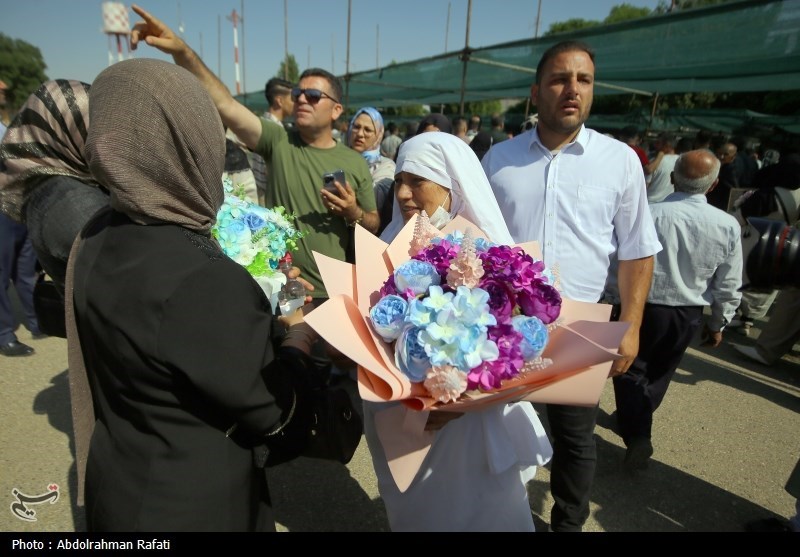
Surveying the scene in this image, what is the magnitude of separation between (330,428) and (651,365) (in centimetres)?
280

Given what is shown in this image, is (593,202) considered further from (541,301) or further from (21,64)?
Answer: (21,64)

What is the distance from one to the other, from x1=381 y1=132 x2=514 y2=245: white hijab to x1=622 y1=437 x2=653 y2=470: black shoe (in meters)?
2.05

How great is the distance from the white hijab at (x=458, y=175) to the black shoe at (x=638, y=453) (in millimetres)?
2048

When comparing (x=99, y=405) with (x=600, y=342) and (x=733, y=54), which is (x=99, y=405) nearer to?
(x=600, y=342)

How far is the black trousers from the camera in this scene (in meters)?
3.11

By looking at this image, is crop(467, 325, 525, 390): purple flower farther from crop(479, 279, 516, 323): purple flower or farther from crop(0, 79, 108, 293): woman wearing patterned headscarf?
crop(0, 79, 108, 293): woman wearing patterned headscarf

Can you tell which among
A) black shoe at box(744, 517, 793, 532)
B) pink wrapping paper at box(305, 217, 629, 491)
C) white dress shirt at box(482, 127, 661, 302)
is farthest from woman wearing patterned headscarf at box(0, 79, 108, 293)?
black shoe at box(744, 517, 793, 532)

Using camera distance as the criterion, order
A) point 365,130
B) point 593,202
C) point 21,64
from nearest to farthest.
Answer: point 593,202 < point 365,130 < point 21,64

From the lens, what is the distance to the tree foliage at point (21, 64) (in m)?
25.3

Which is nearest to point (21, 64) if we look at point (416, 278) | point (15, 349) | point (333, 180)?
point (15, 349)

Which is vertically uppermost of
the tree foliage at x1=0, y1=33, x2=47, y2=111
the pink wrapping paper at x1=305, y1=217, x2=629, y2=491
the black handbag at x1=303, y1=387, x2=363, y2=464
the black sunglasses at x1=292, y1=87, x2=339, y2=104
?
the tree foliage at x1=0, y1=33, x2=47, y2=111

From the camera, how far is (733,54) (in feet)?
17.3

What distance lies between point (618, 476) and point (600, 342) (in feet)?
7.80

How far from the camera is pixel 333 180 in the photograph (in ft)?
9.65
